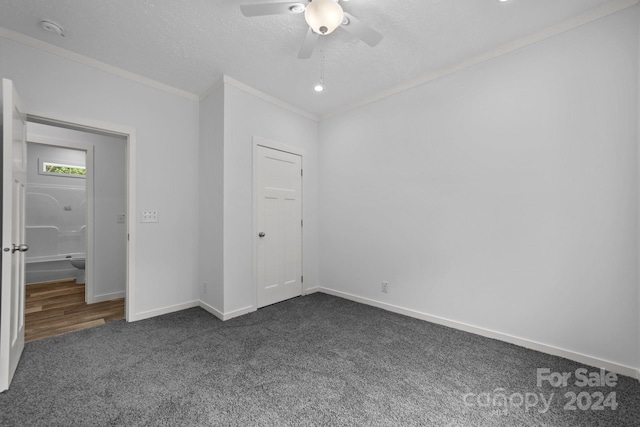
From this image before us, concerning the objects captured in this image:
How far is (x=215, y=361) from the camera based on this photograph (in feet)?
6.86

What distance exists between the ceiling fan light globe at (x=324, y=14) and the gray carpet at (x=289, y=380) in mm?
2340

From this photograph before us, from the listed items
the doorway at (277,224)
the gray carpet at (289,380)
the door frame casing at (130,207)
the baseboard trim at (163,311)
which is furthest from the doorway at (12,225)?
the doorway at (277,224)

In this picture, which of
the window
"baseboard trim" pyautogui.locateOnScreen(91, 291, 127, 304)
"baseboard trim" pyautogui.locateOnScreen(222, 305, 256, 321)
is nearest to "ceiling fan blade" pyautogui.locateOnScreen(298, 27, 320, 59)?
"baseboard trim" pyautogui.locateOnScreen(222, 305, 256, 321)

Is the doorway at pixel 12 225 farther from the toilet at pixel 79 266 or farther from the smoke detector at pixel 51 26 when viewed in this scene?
the toilet at pixel 79 266

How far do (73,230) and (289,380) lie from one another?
18.8 ft

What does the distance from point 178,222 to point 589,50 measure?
13.4ft

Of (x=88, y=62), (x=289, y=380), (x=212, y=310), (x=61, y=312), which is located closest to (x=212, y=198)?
(x=212, y=310)

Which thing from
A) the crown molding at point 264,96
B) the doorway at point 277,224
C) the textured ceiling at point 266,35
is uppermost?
the textured ceiling at point 266,35

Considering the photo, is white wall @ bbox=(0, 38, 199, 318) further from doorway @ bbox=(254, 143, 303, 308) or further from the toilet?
the toilet

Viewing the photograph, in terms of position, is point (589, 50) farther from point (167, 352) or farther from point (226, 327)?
point (167, 352)

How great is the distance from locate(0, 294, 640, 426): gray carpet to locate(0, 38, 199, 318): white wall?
58 cm

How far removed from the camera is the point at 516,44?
2338mm

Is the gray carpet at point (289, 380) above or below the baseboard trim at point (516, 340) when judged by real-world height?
below

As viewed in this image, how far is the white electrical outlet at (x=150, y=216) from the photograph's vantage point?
2.96 m
